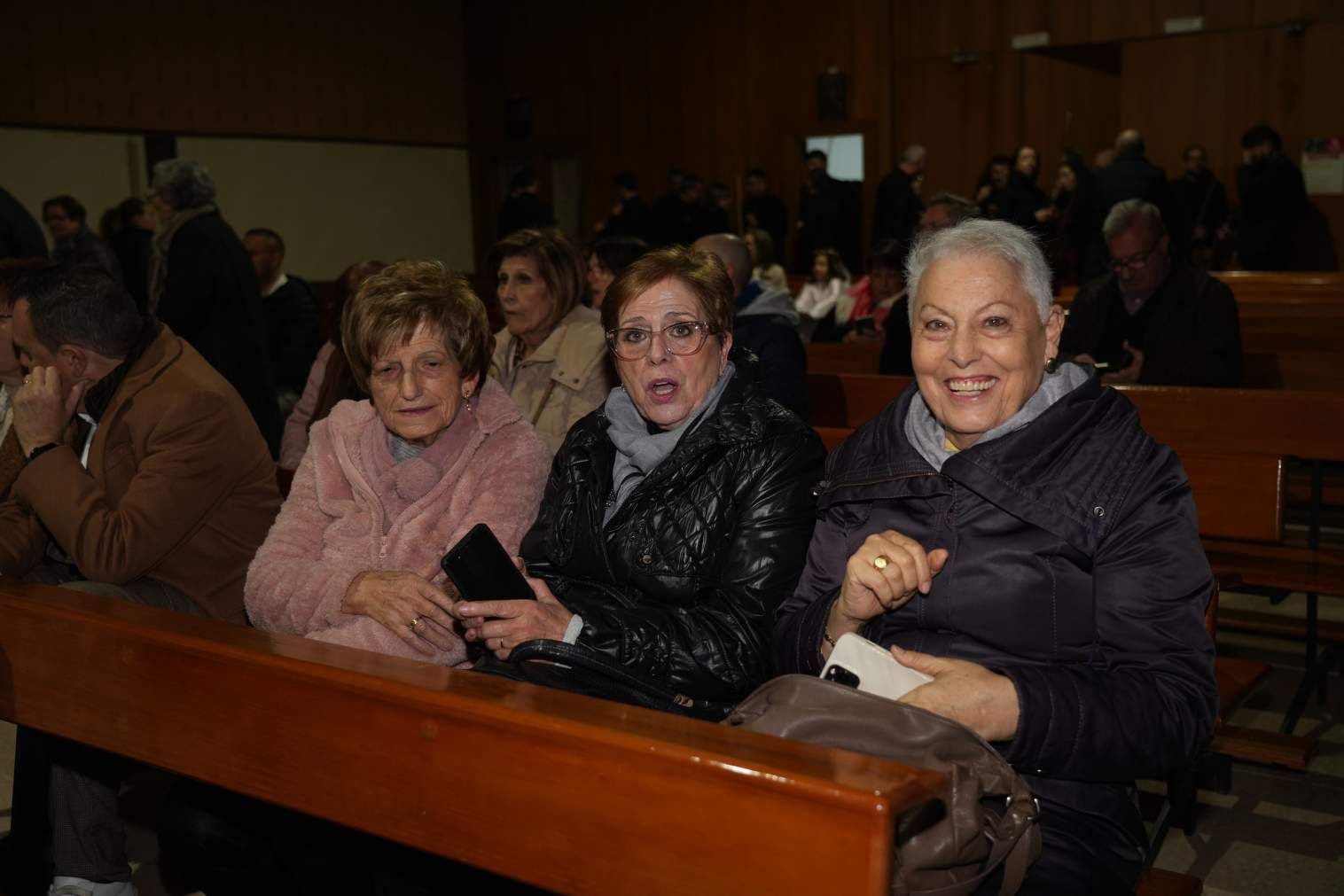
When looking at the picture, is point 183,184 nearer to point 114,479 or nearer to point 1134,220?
point 114,479

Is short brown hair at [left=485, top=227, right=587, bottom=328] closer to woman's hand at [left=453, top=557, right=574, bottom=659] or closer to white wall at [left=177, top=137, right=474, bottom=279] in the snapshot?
woman's hand at [left=453, top=557, right=574, bottom=659]

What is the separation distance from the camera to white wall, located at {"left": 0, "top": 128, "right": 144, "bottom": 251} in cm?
1298

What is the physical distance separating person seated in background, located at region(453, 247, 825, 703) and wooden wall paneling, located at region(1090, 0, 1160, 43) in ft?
38.2

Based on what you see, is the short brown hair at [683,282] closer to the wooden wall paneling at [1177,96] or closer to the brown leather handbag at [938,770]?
the brown leather handbag at [938,770]

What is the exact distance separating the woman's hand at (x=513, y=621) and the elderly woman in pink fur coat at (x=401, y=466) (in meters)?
0.33

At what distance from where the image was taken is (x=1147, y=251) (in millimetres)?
5199

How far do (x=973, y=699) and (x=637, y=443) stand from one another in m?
0.90

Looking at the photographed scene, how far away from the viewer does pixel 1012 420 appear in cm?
200

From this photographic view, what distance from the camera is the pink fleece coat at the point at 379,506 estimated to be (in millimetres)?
2609

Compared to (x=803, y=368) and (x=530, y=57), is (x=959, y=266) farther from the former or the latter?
(x=530, y=57)

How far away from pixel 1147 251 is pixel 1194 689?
12.3 feet

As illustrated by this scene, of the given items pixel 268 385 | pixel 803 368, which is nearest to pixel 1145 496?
pixel 803 368

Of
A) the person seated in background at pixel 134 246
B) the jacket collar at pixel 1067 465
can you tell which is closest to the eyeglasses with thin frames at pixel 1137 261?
the jacket collar at pixel 1067 465

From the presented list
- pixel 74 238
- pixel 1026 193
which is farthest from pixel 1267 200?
pixel 74 238
